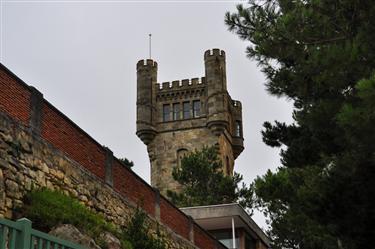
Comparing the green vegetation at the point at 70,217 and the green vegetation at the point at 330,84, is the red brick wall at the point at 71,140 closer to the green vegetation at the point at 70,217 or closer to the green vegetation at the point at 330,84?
the green vegetation at the point at 70,217

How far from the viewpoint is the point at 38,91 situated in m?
11.4

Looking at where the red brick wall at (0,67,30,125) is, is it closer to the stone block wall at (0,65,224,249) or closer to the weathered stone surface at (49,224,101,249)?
the stone block wall at (0,65,224,249)

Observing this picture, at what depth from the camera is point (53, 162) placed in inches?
456

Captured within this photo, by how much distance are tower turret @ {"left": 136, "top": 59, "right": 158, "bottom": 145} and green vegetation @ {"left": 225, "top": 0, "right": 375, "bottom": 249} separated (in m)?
49.6

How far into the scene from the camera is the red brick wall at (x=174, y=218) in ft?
57.4

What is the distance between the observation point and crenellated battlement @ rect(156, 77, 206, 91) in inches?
2707

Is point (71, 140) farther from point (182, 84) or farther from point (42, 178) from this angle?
point (182, 84)

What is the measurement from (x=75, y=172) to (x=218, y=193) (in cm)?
3492

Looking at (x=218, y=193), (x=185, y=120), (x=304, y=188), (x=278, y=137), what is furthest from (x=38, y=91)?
(x=185, y=120)

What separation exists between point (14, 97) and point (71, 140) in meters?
2.16

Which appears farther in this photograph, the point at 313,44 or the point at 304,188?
the point at 304,188

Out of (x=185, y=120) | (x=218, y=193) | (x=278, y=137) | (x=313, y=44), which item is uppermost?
(x=185, y=120)

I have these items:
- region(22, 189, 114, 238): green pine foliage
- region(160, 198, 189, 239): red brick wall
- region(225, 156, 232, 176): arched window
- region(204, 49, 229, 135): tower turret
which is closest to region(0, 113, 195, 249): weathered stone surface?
region(22, 189, 114, 238): green pine foliage

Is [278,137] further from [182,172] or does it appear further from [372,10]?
[182,172]
